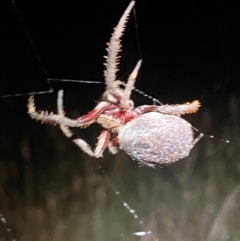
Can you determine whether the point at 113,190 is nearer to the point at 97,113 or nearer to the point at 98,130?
the point at 98,130

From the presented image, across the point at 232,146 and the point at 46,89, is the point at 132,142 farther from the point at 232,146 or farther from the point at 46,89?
the point at 232,146

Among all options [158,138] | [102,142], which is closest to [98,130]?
[102,142]

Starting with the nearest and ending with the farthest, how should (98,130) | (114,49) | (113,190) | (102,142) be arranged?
(114,49), (102,142), (98,130), (113,190)

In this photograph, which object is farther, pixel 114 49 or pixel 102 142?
pixel 102 142

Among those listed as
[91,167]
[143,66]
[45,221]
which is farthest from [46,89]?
[45,221]

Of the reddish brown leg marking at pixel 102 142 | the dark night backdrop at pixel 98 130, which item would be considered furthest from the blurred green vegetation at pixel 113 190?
the reddish brown leg marking at pixel 102 142

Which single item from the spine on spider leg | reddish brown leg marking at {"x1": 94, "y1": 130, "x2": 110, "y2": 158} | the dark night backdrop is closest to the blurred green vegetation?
the dark night backdrop
